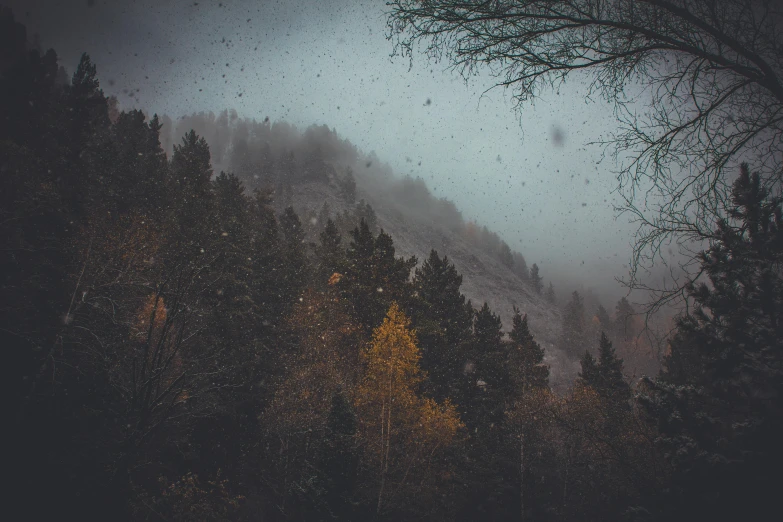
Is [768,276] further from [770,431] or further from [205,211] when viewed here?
[205,211]

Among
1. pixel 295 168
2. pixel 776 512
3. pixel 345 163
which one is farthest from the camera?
pixel 345 163

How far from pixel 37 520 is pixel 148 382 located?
4.89 meters

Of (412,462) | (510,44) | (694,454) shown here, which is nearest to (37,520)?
(412,462)

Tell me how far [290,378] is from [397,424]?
20.7ft

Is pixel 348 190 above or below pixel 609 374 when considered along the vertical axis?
above

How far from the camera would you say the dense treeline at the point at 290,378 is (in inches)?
149

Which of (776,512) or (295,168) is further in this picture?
(295,168)

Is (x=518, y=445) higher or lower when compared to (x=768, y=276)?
lower

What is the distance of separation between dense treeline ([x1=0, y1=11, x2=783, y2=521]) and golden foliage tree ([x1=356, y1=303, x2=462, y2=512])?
4.1 inches

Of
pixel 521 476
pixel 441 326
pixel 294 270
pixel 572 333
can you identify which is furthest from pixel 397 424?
pixel 572 333

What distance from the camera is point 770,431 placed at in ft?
9.69

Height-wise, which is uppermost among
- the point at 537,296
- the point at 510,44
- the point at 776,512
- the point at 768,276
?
the point at 537,296

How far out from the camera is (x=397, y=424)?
14625 millimetres

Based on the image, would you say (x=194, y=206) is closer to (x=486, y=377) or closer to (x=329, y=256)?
(x=329, y=256)
